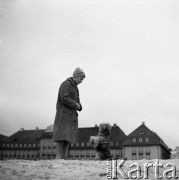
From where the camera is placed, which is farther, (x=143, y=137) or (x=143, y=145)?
(x=143, y=137)

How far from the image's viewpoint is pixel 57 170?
5.28 meters

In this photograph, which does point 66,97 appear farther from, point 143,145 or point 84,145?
point 84,145

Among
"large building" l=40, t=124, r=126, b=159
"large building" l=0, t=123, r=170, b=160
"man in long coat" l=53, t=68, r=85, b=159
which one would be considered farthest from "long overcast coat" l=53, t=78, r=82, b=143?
"large building" l=40, t=124, r=126, b=159

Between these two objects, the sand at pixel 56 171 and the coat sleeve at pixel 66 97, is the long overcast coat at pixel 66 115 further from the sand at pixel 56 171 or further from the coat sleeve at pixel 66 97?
the sand at pixel 56 171

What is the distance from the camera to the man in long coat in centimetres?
730

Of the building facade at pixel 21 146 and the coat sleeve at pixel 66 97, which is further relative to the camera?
the building facade at pixel 21 146

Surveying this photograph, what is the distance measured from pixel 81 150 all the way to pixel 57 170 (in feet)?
246

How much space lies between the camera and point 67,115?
Result: 7.59 metres

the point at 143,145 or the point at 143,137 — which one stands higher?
the point at 143,137

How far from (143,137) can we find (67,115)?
209ft

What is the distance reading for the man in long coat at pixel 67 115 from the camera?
287 inches

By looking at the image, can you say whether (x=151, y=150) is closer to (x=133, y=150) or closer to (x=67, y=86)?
(x=133, y=150)

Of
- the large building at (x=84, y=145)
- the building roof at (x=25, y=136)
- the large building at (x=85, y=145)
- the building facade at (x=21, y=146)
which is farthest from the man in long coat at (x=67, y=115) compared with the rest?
the building roof at (x=25, y=136)

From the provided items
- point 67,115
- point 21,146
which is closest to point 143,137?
point 21,146
